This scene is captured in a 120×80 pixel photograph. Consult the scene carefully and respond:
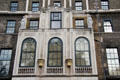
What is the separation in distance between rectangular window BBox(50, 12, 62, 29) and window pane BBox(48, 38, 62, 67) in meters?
2.23

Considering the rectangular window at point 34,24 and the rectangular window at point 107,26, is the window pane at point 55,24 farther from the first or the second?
the rectangular window at point 107,26

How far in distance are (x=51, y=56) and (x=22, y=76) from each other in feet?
12.6

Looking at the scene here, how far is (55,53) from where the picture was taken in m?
20.2

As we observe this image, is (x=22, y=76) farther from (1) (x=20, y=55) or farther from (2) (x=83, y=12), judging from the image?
(2) (x=83, y=12)

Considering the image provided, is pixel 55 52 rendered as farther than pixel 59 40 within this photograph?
No

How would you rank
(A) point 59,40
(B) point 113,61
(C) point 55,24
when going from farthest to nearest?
(C) point 55,24 → (B) point 113,61 → (A) point 59,40

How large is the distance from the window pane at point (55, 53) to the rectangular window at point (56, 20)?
2.23 metres

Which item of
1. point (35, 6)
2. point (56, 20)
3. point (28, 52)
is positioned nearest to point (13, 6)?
point (35, 6)

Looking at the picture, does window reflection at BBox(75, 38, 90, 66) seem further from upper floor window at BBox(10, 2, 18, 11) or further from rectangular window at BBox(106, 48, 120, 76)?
upper floor window at BBox(10, 2, 18, 11)

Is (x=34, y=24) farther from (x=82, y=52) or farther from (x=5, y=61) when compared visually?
(x=82, y=52)

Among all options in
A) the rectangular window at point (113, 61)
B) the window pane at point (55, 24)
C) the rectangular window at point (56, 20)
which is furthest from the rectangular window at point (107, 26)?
the window pane at point (55, 24)

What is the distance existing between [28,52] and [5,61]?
3.56 metres

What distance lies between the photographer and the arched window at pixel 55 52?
19608mm

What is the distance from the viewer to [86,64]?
19516 millimetres
